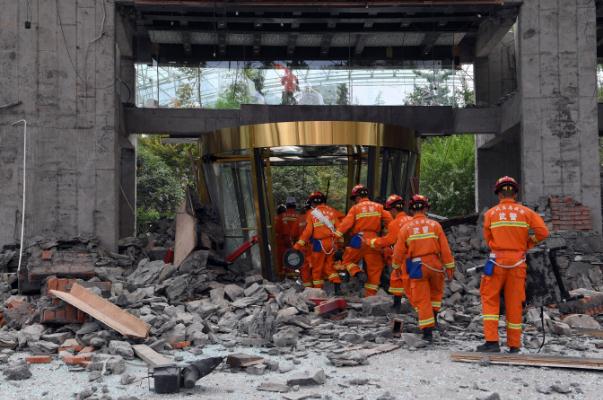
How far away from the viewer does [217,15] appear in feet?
47.9

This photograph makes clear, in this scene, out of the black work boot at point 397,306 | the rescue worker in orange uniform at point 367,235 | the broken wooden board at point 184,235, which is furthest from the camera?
the broken wooden board at point 184,235

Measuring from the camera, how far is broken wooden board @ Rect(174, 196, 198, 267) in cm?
1216

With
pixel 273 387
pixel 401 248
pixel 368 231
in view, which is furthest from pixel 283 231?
pixel 273 387

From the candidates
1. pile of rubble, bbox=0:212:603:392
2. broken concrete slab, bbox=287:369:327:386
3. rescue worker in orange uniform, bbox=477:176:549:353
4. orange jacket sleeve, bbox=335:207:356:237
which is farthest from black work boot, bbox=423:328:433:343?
orange jacket sleeve, bbox=335:207:356:237

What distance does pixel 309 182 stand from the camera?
14469 mm

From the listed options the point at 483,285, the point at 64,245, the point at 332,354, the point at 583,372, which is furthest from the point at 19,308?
the point at 583,372

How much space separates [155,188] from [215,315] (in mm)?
16231

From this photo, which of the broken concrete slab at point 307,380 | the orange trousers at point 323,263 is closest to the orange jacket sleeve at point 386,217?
the orange trousers at point 323,263

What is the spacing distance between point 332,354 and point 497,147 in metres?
12.5

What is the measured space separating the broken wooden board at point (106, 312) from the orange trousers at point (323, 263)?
12.8ft

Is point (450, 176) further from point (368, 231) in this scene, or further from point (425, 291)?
point (425, 291)

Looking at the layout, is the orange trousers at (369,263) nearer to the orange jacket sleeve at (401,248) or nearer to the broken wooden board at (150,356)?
the orange jacket sleeve at (401,248)

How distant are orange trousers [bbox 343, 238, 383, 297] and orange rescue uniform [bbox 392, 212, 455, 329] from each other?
7.04 ft

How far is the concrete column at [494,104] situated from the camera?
1777 centimetres
